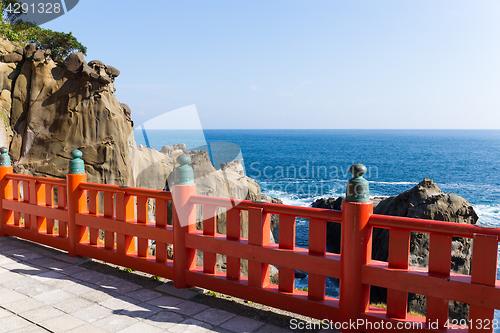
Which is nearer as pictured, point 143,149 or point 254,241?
point 254,241

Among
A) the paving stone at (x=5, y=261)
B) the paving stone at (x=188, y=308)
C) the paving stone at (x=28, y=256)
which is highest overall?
the paving stone at (x=188, y=308)

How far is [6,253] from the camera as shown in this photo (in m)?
5.64

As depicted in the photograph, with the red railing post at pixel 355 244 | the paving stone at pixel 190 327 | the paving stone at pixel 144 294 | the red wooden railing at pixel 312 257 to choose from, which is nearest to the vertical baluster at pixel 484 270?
the red wooden railing at pixel 312 257

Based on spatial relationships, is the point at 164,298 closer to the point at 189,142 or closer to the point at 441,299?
the point at 189,142

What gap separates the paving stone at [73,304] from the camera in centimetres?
371

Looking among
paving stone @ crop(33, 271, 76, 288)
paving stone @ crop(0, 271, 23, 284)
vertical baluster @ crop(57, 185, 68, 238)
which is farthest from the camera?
vertical baluster @ crop(57, 185, 68, 238)

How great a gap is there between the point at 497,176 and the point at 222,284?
61.8 meters

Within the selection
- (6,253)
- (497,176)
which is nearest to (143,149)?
(6,253)

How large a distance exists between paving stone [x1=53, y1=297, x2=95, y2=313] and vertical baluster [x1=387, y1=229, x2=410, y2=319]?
3139 millimetres

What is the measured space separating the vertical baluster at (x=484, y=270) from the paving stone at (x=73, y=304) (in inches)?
147

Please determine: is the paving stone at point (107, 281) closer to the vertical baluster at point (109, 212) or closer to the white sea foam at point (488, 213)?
the vertical baluster at point (109, 212)

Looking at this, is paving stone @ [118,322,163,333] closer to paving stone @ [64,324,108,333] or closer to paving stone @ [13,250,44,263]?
paving stone @ [64,324,108,333]

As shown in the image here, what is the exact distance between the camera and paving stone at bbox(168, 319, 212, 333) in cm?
330

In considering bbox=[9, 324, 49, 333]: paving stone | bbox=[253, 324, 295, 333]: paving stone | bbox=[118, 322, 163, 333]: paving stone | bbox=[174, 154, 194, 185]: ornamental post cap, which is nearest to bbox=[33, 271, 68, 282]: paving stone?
bbox=[9, 324, 49, 333]: paving stone
